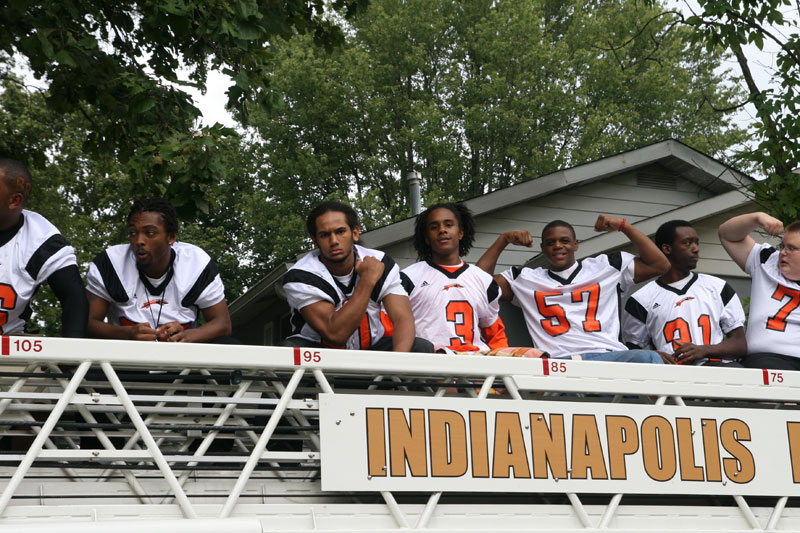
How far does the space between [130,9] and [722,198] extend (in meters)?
5.91

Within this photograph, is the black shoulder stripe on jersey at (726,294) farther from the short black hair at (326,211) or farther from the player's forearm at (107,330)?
the player's forearm at (107,330)

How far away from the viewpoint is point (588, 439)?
3.72 meters

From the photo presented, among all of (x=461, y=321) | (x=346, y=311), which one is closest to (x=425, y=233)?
(x=461, y=321)

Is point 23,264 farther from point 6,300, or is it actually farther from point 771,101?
point 771,101

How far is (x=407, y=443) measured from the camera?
3461 mm

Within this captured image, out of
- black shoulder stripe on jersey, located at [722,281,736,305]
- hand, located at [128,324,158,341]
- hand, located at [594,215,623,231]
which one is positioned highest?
hand, located at [594,215,623,231]

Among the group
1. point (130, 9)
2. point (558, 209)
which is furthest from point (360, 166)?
point (130, 9)

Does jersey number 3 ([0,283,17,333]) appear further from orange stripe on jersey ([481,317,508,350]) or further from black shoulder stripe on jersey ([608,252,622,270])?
black shoulder stripe on jersey ([608,252,622,270])

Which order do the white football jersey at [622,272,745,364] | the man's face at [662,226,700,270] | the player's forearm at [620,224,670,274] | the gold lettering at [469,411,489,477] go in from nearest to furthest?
the gold lettering at [469,411,489,477]
the white football jersey at [622,272,745,364]
the player's forearm at [620,224,670,274]
the man's face at [662,226,700,270]

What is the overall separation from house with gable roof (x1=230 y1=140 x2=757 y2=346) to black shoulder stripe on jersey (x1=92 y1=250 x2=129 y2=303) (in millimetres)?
4220

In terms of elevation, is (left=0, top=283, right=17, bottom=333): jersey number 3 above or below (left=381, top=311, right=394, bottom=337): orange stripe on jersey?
above

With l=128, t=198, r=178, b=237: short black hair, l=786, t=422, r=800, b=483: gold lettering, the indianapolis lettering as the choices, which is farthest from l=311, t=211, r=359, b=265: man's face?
l=786, t=422, r=800, b=483: gold lettering

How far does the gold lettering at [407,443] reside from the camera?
3445 mm

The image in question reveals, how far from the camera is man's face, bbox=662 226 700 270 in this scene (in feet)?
20.7
